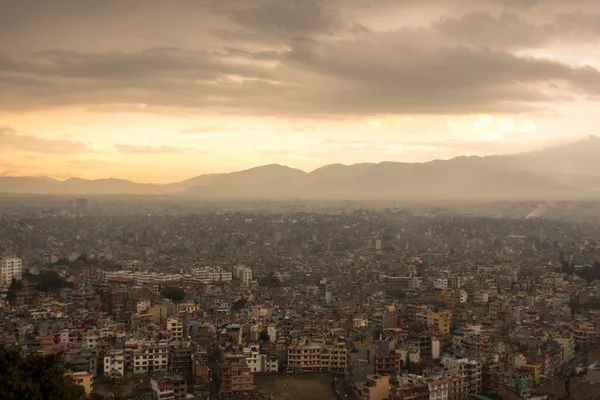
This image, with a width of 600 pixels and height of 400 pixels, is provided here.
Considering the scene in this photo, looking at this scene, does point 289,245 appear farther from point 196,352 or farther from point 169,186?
point 169,186

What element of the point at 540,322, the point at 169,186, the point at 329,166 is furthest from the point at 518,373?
the point at 329,166

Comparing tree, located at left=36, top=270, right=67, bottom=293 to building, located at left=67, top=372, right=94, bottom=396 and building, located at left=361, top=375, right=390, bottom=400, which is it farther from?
building, located at left=361, top=375, right=390, bottom=400

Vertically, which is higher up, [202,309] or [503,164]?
[503,164]

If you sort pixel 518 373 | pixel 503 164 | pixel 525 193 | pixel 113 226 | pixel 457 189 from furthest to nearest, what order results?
1. pixel 503 164
2. pixel 457 189
3. pixel 525 193
4. pixel 113 226
5. pixel 518 373

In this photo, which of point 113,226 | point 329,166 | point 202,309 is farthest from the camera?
point 329,166

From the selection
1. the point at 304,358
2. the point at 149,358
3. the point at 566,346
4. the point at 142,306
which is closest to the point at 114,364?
the point at 149,358

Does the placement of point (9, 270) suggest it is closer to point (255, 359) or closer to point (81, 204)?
point (255, 359)

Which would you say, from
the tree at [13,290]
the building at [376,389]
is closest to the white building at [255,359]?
the building at [376,389]
